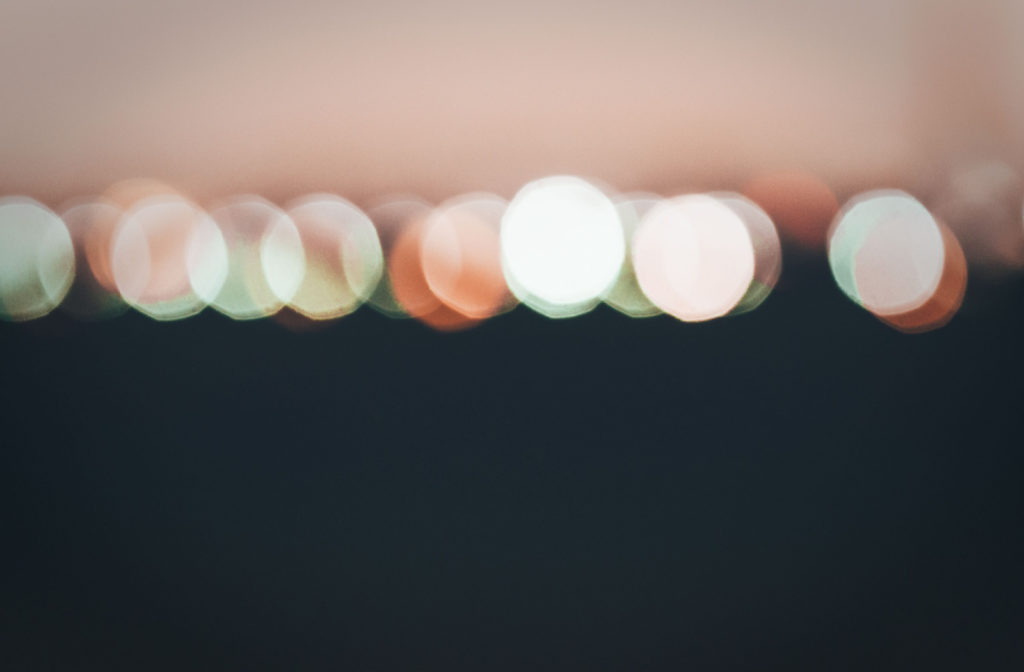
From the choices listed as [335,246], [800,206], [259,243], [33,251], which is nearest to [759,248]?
[800,206]

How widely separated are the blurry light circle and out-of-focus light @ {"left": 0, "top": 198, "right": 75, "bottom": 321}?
1905mm

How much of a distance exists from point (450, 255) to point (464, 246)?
64 mm

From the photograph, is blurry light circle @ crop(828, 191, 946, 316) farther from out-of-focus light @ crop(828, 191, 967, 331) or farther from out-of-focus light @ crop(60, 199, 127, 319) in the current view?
out-of-focus light @ crop(60, 199, 127, 319)

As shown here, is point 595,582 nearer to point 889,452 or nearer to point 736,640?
point 736,640

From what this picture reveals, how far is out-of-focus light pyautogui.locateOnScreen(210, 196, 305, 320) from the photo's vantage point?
2652 mm

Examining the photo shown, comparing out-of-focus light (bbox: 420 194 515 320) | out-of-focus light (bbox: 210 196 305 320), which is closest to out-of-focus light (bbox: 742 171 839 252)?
out-of-focus light (bbox: 420 194 515 320)

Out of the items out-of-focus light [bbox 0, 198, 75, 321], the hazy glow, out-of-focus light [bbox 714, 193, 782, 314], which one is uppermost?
out-of-focus light [bbox 0, 198, 75, 321]

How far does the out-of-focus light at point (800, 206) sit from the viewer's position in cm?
211

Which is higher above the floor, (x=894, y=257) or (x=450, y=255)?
(x=450, y=255)

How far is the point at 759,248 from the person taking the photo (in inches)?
88.2

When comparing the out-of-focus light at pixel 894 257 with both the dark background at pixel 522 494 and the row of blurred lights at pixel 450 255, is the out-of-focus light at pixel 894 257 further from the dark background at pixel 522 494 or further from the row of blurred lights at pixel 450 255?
the dark background at pixel 522 494

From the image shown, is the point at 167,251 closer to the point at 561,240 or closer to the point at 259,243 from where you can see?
the point at 259,243

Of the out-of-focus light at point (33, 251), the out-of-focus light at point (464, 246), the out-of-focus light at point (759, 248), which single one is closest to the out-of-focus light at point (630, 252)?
the out-of-focus light at point (759, 248)

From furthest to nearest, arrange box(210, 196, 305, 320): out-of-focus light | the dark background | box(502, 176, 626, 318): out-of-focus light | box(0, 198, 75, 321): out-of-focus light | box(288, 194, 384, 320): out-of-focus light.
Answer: box(210, 196, 305, 320): out-of-focus light, box(288, 194, 384, 320): out-of-focus light, box(502, 176, 626, 318): out-of-focus light, box(0, 198, 75, 321): out-of-focus light, the dark background
